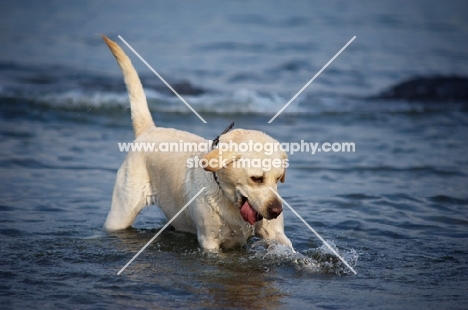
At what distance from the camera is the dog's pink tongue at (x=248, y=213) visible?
5.77 m

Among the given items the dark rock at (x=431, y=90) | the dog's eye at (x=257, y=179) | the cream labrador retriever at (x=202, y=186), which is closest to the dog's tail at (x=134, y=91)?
the cream labrador retriever at (x=202, y=186)

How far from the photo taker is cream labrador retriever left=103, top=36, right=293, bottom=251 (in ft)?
18.5

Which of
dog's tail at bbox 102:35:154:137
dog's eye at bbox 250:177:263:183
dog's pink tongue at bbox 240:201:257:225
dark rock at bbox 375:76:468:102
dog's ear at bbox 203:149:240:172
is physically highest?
dark rock at bbox 375:76:468:102

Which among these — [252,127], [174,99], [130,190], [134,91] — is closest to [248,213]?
[130,190]

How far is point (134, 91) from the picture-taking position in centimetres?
726

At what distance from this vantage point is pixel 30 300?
17.4ft

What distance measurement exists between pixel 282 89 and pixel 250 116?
2.61 meters

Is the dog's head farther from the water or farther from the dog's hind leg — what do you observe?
the dog's hind leg

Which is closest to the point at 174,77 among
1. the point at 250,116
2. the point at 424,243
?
the point at 250,116

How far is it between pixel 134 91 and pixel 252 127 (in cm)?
599

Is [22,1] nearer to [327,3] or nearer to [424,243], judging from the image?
[327,3]

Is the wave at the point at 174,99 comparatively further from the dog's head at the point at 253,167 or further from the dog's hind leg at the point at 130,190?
the dog's head at the point at 253,167

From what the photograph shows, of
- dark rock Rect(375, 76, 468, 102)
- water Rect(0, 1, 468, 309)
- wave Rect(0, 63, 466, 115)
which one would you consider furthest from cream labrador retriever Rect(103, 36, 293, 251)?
dark rock Rect(375, 76, 468, 102)

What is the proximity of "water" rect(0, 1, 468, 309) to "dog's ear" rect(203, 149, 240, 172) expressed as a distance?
94 cm
